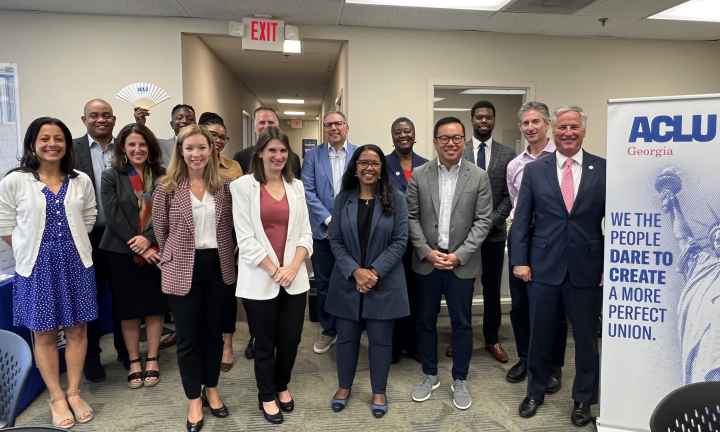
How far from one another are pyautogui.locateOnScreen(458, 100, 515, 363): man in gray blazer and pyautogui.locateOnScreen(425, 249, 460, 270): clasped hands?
2.16 ft

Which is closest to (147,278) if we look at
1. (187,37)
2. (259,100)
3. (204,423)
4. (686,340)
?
(204,423)

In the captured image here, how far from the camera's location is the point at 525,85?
556 cm

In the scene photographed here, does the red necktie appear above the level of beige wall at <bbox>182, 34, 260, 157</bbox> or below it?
below

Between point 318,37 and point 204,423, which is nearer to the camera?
point 204,423

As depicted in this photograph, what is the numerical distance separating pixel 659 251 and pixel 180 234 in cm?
228

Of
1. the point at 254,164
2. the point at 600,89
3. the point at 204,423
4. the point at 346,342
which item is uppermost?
the point at 600,89

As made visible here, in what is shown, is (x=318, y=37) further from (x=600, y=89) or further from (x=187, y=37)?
(x=600, y=89)

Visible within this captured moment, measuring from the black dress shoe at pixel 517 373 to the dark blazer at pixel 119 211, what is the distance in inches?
93.4

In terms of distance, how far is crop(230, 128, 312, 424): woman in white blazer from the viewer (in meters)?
2.31

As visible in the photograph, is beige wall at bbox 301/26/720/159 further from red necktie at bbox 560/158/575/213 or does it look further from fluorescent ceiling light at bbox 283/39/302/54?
red necktie at bbox 560/158/575/213

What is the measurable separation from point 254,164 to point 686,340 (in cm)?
224

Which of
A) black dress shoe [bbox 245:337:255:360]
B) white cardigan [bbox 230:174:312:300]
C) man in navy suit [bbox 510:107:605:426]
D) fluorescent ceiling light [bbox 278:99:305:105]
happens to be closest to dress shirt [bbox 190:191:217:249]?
white cardigan [bbox 230:174:312:300]

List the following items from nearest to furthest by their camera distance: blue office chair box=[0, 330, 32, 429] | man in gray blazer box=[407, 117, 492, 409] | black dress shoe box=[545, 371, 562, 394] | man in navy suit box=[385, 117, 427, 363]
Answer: blue office chair box=[0, 330, 32, 429], man in gray blazer box=[407, 117, 492, 409], black dress shoe box=[545, 371, 562, 394], man in navy suit box=[385, 117, 427, 363]

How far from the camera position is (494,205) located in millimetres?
3158
